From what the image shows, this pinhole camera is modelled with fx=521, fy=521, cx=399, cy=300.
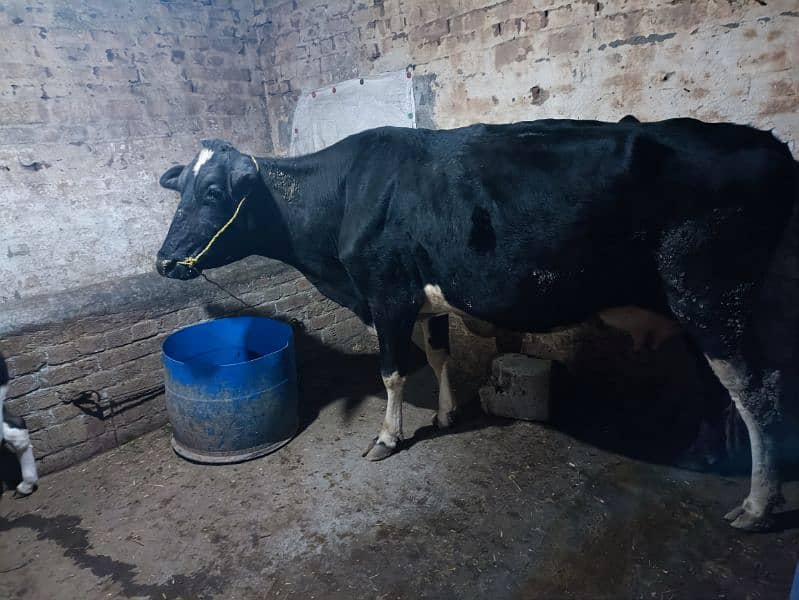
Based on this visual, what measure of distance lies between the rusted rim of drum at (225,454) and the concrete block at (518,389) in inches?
56.6

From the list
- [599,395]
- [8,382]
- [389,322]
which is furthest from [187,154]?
[599,395]

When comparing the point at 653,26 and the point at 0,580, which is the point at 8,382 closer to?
the point at 0,580

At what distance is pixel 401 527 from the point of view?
255 cm

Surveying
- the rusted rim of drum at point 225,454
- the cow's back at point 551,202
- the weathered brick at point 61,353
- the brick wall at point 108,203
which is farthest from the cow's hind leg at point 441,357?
the weathered brick at point 61,353

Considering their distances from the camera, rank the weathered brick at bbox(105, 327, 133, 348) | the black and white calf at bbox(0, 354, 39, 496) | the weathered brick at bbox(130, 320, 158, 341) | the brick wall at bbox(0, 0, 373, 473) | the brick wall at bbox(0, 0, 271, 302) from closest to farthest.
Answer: the black and white calf at bbox(0, 354, 39, 496)
the brick wall at bbox(0, 0, 373, 473)
the weathered brick at bbox(105, 327, 133, 348)
the weathered brick at bbox(130, 320, 158, 341)
the brick wall at bbox(0, 0, 271, 302)

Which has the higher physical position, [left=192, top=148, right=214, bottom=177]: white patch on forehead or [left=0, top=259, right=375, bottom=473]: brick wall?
[left=192, top=148, right=214, bottom=177]: white patch on forehead

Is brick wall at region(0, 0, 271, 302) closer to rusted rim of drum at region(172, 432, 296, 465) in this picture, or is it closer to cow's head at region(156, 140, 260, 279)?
cow's head at region(156, 140, 260, 279)

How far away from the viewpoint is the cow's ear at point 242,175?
9.66 feet

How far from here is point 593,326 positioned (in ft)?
11.4

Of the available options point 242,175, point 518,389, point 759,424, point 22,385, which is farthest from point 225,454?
point 759,424

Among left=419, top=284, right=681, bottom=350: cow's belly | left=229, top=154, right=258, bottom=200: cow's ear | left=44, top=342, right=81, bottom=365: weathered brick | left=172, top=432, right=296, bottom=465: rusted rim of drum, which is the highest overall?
left=229, top=154, right=258, bottom=200: cow's ear

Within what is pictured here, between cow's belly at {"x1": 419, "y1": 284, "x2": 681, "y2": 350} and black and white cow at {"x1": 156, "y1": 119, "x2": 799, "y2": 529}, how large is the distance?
0.6 inches

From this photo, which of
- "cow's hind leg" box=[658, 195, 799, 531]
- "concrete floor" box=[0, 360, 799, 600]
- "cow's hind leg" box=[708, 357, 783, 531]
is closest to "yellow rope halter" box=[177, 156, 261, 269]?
"concrete floor" box=[0, 360, 799, 600]

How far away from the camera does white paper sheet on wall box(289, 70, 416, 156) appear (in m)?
4.40
